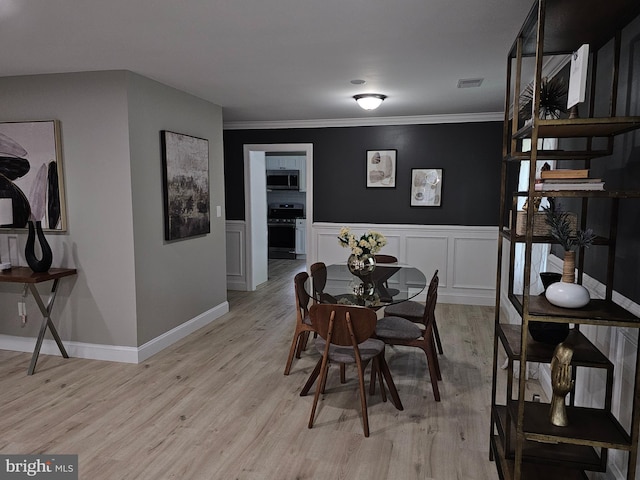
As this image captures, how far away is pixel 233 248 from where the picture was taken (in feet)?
21.6

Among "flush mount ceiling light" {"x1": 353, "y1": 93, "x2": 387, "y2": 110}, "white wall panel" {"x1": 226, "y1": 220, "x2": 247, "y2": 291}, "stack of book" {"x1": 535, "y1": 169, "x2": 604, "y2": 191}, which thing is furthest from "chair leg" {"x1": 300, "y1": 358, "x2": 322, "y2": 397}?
"white wall panel" {"x1": 226, "y1": 220, "x2": 247, "y2": 291}

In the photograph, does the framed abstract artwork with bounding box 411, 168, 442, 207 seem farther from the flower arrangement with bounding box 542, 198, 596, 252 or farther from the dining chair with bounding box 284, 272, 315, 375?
the flower arrangement with bounding box 542, 198, 596, 252

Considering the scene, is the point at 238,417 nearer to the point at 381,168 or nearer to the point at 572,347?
the point at 572,347

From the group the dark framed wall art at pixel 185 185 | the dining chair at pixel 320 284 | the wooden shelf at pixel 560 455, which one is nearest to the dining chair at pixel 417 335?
the dining chair at pixel 320 284

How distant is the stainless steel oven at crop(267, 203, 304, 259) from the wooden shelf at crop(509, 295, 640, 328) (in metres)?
7.77

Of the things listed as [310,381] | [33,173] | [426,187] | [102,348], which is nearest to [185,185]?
[33,173]

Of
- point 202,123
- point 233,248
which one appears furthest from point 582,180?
point 233,248

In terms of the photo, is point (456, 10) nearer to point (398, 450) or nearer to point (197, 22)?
point (197, 22)

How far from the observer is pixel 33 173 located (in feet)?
12.5

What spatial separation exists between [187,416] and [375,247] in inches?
71.5

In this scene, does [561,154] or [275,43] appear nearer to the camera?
[561,154]

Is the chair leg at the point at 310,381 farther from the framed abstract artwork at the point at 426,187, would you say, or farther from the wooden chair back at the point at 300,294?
the framed abstract artwork at the point at 426,187

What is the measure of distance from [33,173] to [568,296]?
159 inches

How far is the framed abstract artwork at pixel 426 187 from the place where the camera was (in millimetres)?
5828
